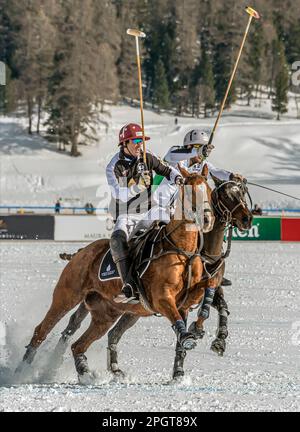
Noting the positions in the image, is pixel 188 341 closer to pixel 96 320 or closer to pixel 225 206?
pixel 225 206

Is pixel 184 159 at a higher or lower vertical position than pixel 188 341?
higher

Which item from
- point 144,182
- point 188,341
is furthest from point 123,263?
point 188,341

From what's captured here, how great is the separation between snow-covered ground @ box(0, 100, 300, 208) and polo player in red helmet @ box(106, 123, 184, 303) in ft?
135

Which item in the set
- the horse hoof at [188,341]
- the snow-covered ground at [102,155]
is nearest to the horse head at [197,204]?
the horse hoof at [188,341]

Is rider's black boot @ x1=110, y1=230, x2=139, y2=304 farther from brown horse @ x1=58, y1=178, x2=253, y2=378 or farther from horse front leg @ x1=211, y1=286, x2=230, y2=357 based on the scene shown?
horse front leg @ x1=211, y1=286, x2=230, y2=357

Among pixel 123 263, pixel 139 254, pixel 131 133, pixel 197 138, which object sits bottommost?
pixel 123 263

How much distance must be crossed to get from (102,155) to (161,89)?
90.3 feet

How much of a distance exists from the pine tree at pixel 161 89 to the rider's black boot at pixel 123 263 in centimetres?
8864

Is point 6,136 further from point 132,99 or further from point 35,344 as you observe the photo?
point 35,344

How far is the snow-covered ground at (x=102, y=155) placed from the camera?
5869cm

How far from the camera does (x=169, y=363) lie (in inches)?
371
